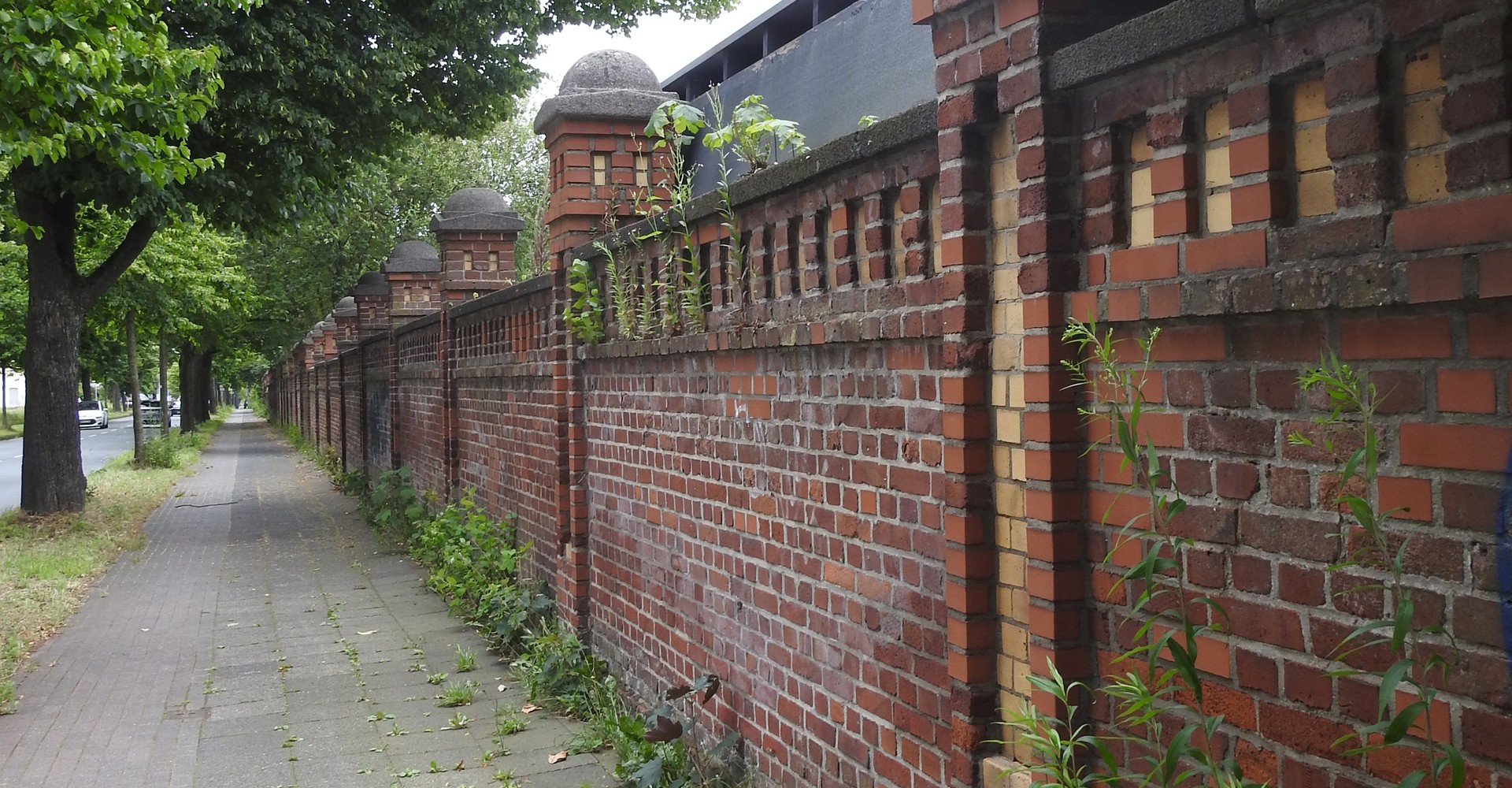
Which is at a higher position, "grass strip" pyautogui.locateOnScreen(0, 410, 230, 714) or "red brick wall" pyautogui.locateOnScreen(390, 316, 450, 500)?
"red brick wall" pyautogui.locateOnScreen(390, 316, 450, 500)

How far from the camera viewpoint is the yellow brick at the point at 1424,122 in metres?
1.79

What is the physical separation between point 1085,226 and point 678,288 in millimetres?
2807

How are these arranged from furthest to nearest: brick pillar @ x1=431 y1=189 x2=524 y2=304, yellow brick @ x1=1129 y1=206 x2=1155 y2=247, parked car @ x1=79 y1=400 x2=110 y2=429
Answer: parked car @ x1=79 y1=400 x2=110 y2=429, brick pillar @ x1=431 y1=189 x2=524 y2=304, yellow brick @ x1=1129 y1=206 x2=1155 y2=247

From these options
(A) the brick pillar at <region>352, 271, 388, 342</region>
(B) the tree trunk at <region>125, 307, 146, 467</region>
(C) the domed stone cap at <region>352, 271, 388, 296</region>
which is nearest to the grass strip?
(B) the tree trunk at <region>125, 307, 146, 467</region>

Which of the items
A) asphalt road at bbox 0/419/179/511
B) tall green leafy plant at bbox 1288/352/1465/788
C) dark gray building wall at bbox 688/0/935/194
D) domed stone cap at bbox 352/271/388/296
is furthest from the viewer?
asphalt road at bbox 0/419/179/511

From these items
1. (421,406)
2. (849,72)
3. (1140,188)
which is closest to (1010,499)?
(1140,188)

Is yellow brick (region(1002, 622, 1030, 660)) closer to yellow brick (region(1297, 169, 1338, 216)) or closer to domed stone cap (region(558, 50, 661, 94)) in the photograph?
yellow brick (region(1297, 169, 1338, 216))

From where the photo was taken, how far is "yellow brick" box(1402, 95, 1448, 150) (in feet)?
5.87

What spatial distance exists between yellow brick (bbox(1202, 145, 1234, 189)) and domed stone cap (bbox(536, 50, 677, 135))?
4582mm

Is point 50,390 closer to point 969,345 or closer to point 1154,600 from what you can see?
point 969,345

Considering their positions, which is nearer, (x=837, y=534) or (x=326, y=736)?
(x=837, y=534)

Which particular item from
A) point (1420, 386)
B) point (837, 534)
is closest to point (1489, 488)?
point (1420, 386)

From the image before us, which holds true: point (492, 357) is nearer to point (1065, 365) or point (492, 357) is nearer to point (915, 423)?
point (915, 423)

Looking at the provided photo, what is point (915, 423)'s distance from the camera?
10.7ft
